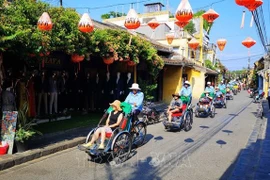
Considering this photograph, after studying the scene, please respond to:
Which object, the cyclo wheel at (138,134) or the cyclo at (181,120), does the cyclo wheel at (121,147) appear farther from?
the cyclo at (181,120)

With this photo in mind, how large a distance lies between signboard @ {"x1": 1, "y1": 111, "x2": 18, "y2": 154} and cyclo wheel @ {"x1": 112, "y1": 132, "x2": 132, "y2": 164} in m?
2.43

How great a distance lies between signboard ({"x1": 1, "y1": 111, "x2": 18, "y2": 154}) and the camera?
20.3 ft

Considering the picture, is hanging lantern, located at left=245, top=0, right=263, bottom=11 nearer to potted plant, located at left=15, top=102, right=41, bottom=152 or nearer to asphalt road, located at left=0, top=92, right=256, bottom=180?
asphalt road, located at left=0, top=92, right=256, bottom=180

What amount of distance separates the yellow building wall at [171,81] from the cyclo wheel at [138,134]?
12.7 m

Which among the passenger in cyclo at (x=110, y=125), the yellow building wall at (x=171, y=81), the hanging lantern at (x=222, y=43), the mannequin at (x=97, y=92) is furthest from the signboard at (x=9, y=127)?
the yellow building wall at (x=171, y=81)

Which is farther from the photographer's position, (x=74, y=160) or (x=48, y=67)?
(x=48, y=67)

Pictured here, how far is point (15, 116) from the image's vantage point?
6258 millimetres

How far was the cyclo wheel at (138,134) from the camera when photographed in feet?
24.5

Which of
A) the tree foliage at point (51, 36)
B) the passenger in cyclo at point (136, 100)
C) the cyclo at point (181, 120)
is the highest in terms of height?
the tree foliage at point (51, 36)

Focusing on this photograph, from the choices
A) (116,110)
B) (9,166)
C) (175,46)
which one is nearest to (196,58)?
(175,46)

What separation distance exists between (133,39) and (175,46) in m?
15.5

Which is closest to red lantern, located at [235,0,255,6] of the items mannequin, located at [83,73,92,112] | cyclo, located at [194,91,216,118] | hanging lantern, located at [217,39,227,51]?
hanging lantern, located at [217,39,227,51]

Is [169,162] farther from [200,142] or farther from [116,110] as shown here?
[200,142]

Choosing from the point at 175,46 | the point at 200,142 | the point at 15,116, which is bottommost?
the point at 200,142
